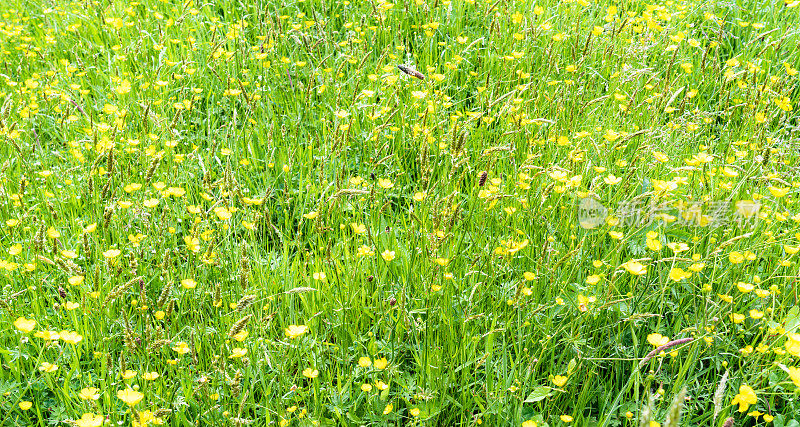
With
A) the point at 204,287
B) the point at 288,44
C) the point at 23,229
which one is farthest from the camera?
the point at 288,44

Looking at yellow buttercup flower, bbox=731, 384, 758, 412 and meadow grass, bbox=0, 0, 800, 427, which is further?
meadow grass, bbox=0, 0, 800, 427

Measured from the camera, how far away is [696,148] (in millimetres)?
2838

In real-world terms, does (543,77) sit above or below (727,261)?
above

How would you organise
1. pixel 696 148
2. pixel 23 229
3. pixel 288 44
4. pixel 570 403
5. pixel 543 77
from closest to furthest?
pixel 570 403 → pixel 23 229 → pixel 696 148 → pixel 543 77 → pixel 288 44

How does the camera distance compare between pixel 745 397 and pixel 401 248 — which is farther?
pixel 401 248

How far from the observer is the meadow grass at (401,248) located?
174cm

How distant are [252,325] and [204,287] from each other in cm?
27

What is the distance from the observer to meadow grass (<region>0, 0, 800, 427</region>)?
1737 millimetres

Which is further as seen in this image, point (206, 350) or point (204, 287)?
point (204, 287)

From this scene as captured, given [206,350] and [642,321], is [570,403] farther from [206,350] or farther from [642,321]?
[206,350]

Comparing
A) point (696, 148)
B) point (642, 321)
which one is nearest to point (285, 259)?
point (642, 321)

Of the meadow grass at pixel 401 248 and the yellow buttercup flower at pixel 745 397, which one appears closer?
the yellow buttercup flower at pixel 745 397

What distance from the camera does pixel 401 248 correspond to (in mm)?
2172

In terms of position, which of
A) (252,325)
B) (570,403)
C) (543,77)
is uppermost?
(543,77)
